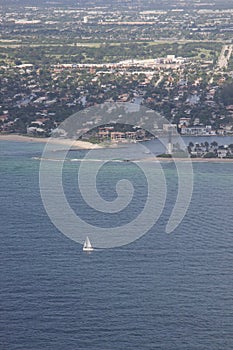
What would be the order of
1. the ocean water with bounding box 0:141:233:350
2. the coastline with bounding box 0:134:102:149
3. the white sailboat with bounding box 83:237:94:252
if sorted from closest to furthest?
the ocean water with bounding box 0:141:233:350 → the white sailboat with bounding box 83:237:94:252 → the coastline with bounding box 0:134:102:149

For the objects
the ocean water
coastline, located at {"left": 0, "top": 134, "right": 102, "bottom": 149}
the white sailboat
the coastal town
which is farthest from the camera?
the coastal town

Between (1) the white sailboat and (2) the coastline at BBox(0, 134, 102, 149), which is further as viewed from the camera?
(2) the coastline at BBox(0, 134, 102, 149)

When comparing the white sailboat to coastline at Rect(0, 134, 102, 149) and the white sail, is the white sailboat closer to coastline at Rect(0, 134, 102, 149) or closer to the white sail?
the white sail

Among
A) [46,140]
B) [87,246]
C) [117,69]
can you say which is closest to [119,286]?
[87,246]

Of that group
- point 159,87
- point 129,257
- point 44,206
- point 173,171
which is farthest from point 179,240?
point 159,87

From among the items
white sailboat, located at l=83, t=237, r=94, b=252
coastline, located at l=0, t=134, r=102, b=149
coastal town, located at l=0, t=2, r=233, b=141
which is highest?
white sailboat, located at l=83, t=237, r=94, b=252

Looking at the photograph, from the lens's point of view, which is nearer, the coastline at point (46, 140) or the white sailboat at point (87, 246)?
the white sailboat at point (87, 246)

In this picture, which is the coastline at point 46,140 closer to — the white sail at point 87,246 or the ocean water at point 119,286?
the ocean water at point 119,286

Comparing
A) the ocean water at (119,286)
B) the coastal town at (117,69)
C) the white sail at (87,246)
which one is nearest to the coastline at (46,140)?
→ the coastal town at (117,69)

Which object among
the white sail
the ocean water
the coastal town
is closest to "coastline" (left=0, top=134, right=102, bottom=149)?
the coastal town
